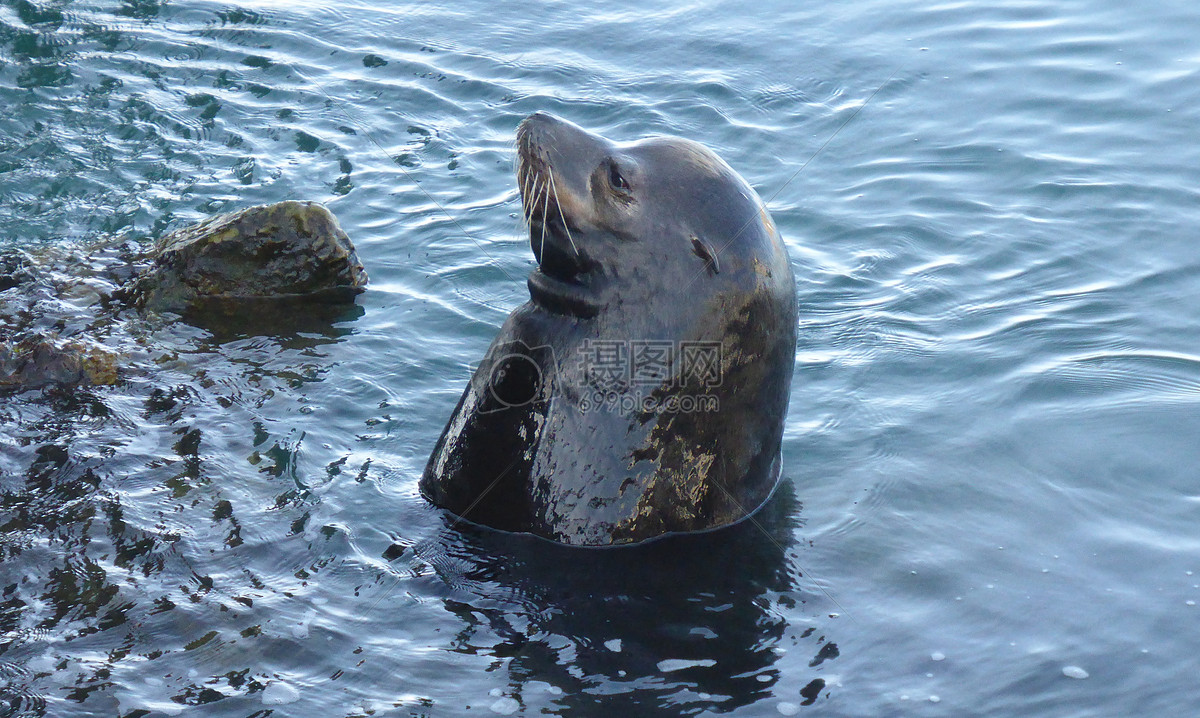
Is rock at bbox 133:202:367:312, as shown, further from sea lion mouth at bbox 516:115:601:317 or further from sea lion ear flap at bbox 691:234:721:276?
sea lion ear flap at bbox 691:234:721:276

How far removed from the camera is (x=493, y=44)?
39.4 ft

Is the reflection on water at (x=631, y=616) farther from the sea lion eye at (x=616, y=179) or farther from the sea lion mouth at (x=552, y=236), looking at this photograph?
the sea lion eye at (x=616, y=179)

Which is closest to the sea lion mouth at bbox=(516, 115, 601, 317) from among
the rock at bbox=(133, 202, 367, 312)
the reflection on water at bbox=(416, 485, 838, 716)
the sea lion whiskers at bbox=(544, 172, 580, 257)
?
the sea lion whiskers at bbox=(544, 172, 580, 257)

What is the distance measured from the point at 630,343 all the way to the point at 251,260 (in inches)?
135

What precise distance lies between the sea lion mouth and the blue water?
1161 mm

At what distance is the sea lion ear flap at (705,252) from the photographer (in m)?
4.88

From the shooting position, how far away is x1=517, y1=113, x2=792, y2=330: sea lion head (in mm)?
4895

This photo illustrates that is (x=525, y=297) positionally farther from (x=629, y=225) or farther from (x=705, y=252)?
(x=705, y=252)

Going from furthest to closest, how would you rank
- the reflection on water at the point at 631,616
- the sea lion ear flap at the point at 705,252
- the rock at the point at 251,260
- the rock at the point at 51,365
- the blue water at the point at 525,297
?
the rock at the point at 251,260, the rock at the point at 51,365, the sea lion ear flap at the point at 705,252, the blue water at the point at 525,297, the reflection on water at the point at 631,616

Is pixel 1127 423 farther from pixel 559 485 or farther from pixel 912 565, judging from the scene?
pixel 559 485

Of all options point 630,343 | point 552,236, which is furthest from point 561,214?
point 630,343

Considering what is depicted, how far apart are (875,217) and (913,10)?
492 cm

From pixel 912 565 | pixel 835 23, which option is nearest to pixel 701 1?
pixel 835 23

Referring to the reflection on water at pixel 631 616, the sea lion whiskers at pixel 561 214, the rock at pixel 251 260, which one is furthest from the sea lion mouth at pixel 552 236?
the rock at pixel 251 260
